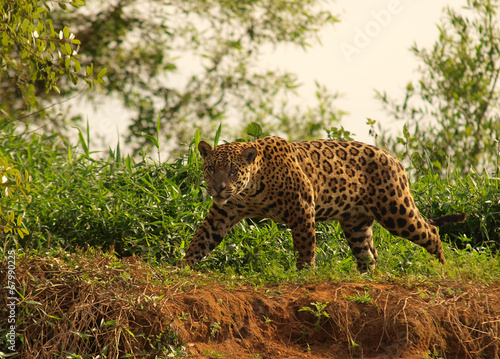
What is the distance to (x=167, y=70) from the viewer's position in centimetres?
1564

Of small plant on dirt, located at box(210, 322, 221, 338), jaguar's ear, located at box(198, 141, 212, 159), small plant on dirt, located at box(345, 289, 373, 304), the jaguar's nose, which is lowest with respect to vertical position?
small plant on dirt, located at box(210, 322, 221, 338)

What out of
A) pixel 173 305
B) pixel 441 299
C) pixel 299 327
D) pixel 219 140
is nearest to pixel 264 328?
pixel 299 327

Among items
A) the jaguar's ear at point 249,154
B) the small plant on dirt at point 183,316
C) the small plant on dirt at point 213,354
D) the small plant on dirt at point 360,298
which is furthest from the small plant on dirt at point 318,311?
the jaguar's ear at point 249,154

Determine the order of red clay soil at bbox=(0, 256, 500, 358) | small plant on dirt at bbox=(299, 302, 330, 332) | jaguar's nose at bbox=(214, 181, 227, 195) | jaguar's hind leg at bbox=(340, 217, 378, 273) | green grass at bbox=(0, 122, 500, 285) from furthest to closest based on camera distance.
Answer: jaguar's hind leg at bbox=(340, 217, 378, 273) → green grass at bbox=(0, 122, 500, 285) → jaguar's nose at bbox=(214, 181, 227, 195) → small plant on dirt at bbox=(299, 302, 330, 332) → red clay soil at bbox=(0, 256, 500, 358)

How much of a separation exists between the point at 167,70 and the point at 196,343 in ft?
39.2

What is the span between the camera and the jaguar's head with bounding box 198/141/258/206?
6000 millimetres

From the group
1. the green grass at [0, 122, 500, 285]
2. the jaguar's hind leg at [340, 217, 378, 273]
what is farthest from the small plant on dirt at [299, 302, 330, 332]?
the jaguar's hind leg at [340, 217, 378, 273]

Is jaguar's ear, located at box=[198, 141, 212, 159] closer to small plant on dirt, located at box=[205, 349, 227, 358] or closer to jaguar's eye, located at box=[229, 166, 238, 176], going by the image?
jaguar's eye, located at box=[229, 166, 238, 176]

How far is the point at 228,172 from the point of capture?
237 inches

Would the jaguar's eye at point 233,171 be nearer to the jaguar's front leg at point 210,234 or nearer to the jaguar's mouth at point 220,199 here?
the jaguar's mouth at point 220,199

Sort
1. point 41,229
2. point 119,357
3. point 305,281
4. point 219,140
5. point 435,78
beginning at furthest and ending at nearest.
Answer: point 435,78 < point 219,140 < point 41,229 < point 305,281 < point 119,357

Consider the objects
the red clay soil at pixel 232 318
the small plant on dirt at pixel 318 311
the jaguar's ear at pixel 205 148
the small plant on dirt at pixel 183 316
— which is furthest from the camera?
the jaguar's ear at pixel 205 148

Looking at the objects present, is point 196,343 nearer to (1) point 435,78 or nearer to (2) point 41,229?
(2) point 41,229

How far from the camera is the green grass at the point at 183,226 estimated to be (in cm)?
617
